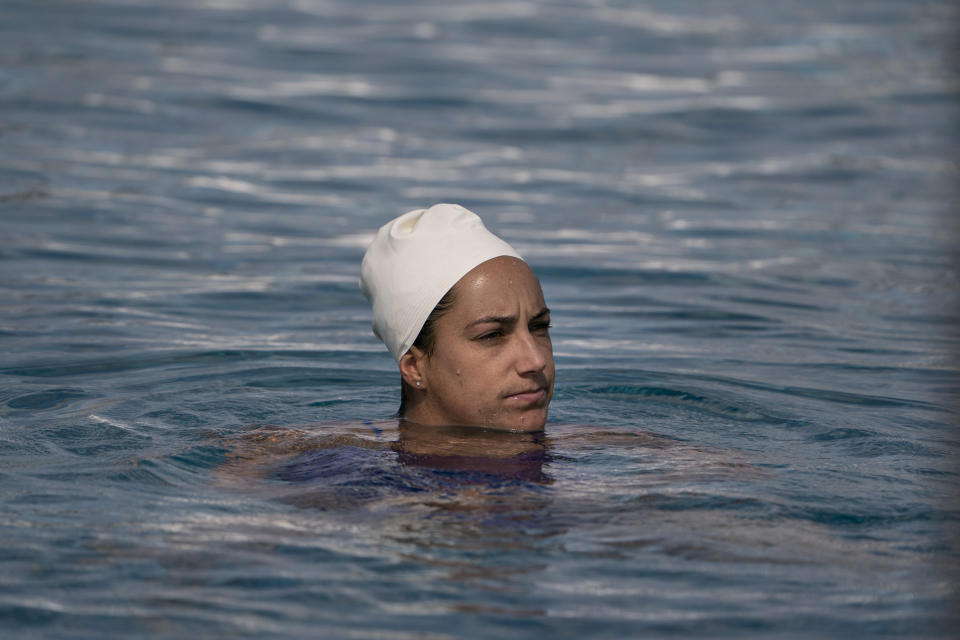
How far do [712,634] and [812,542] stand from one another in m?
0.91

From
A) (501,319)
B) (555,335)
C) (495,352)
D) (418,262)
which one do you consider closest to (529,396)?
(495,352)

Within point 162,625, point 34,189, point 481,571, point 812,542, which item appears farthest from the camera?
point 34,189

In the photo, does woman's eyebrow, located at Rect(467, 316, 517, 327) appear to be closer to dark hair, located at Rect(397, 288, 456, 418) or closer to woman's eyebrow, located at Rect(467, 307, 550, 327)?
woman's eyebrow, located at Rect(467, 307, 550, 327)

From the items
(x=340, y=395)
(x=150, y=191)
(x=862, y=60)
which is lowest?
(x=340, y=395)

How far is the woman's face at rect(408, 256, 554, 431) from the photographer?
6.42 metres

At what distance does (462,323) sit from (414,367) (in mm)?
423

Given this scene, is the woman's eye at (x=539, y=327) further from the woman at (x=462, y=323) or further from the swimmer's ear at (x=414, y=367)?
the swimmer's ear at (x=414, y=367)

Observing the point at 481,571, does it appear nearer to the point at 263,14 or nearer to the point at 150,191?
the point at 150,191

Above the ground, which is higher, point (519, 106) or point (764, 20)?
point (764, 20)

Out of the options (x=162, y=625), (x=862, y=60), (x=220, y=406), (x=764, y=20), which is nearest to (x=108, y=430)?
(x=220, y=406)

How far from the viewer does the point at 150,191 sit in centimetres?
1477

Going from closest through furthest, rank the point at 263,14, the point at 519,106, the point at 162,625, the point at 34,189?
the point at 162,625, the point at 34,189, the point at 519,106, the point at 263,14

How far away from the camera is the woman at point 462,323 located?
644cm

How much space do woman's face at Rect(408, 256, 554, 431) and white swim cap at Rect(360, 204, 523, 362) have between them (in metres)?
0.09
